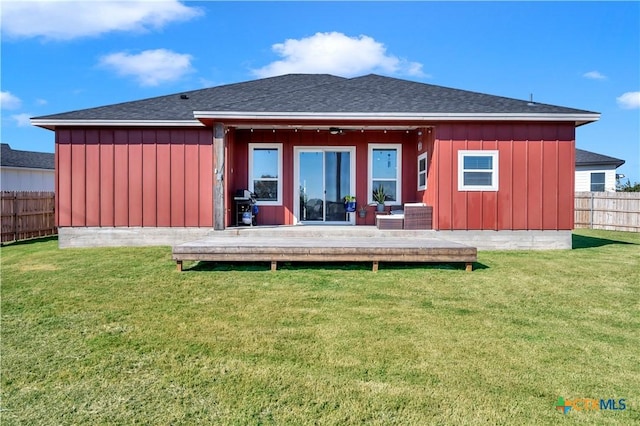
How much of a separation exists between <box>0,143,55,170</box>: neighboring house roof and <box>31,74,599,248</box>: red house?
12.9m

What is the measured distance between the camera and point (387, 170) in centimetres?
1059

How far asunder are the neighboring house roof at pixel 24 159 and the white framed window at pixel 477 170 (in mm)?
20137

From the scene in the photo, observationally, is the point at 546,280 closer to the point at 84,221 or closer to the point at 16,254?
the point at 84,221

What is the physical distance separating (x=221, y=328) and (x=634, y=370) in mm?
3584

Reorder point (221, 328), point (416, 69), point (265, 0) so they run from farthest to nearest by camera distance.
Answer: point (416, 69)
point (265, 0)
point (221, 328)

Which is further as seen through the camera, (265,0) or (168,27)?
(168,27)

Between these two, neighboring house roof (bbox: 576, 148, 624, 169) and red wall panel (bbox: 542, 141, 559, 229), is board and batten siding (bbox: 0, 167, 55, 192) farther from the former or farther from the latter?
neighboring house roof (bbox: 576, 148, 624, 169)

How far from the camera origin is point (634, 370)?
313cm

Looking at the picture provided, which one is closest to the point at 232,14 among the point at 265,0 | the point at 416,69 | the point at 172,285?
the point at 265,0

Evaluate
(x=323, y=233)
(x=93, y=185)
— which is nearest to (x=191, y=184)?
(x=93, y=185)

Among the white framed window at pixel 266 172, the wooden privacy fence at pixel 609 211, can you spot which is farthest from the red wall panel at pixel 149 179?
the wooden privacy fence at pixel 609 211

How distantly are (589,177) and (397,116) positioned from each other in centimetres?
1813

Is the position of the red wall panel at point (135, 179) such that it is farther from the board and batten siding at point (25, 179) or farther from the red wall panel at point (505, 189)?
the board and batten siding at point (25, 179)

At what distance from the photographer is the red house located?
866 centimetres
